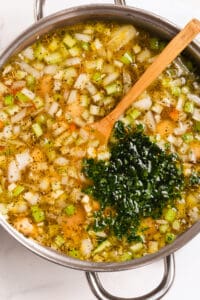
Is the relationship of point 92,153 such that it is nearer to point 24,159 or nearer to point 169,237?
point 24,159

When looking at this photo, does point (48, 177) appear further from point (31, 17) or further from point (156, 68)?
point (31, 17)

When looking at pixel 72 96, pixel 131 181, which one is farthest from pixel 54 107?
pixel 131 181

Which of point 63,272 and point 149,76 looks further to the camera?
point 63,272

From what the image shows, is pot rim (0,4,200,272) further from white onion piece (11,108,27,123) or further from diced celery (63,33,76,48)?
white onion piece (11,108,27,123)

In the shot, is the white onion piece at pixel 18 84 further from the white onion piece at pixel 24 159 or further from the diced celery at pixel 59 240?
the diced celery at pixel 59 240

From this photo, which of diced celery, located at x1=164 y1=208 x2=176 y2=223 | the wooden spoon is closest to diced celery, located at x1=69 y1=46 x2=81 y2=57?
the wooden spoon

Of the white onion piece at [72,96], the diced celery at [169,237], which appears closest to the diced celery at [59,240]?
the diced celery at [169,237]
